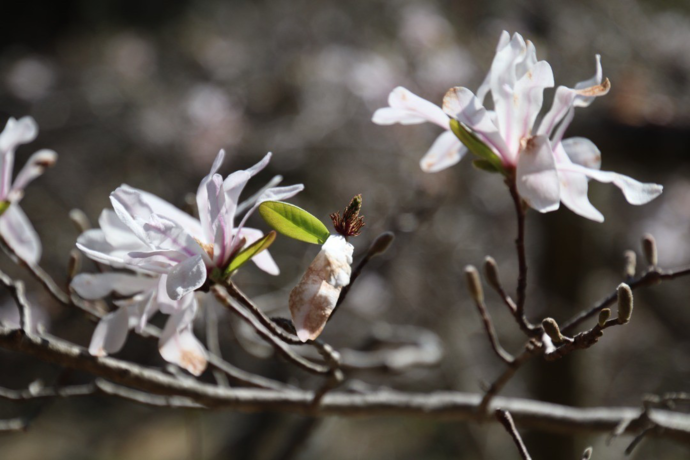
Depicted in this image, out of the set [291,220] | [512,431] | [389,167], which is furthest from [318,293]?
[389,167]

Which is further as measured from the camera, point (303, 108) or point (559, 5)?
point (303, 108)

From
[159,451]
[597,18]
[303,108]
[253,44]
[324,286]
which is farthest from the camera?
[159,451]

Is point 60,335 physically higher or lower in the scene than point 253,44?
lower

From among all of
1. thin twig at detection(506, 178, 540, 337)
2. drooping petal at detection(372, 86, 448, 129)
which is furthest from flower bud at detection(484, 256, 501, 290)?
drooping petal at detection(372, 86, 448, 129)

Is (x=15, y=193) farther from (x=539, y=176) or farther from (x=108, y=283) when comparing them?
(x=539, y=176)

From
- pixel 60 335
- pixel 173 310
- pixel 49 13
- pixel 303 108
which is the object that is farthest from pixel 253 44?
pixel 173 310

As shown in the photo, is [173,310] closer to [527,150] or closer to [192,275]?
[192,275]

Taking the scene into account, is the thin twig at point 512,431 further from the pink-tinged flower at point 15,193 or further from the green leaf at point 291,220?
the pink-tinged flower at point 15,193

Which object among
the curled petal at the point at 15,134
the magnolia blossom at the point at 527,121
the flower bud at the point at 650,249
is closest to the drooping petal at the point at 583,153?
A: the magnolia blossom at the point at 527,121
